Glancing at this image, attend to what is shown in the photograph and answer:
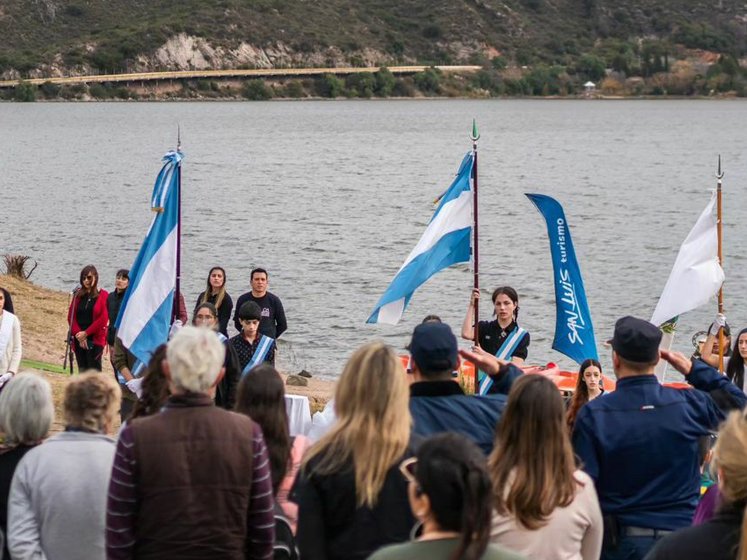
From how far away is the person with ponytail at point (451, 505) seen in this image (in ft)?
14.4

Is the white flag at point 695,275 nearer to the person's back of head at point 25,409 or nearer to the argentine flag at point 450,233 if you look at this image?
the argentine flag at point 450,233

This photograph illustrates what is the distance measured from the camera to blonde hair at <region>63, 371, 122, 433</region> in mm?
5898

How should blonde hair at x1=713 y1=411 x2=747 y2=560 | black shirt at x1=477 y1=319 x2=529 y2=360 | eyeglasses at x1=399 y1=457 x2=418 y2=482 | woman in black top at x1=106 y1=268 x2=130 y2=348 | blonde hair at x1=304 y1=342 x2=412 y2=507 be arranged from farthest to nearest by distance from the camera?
1. woman in black top at x1=106 y1=268 x2=130 y2=348
2. black shirt at x1=477 y1=319 x2=529 y2=360
3. blonde hair at x1=304 y1=342 x2=412 y2=507
4. eyeglasses at x1=399 y1=457 x2=418 y2=482
5. blonde hair at x1=713 y1=411 x2=747 y2=560

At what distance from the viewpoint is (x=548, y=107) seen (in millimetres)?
194000

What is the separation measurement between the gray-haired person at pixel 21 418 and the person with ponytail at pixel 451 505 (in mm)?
2025

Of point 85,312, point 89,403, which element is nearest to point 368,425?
point 89,403

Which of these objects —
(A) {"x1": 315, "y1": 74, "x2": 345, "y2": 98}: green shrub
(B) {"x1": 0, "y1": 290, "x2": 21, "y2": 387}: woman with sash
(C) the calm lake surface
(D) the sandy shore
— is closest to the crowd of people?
(B) {"x1": 0, "y1": 290, "x2": 21, "y2": 387}: woman with sash

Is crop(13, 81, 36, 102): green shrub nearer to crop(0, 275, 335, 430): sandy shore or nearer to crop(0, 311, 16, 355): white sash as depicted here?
crop(0, 275, 335, 430): sandy shore

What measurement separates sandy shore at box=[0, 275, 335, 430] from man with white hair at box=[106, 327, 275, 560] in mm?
7631

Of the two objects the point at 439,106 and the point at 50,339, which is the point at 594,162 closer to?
the point at 50,339

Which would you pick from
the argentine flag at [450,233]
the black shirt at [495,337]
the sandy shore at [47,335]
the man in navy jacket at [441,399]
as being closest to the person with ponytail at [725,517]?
the man in navy jacket at [441,399]

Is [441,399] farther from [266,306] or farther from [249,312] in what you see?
[266,306]

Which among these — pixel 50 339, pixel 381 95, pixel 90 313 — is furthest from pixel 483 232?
pixel 381 95

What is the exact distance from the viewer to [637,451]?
639 cm
